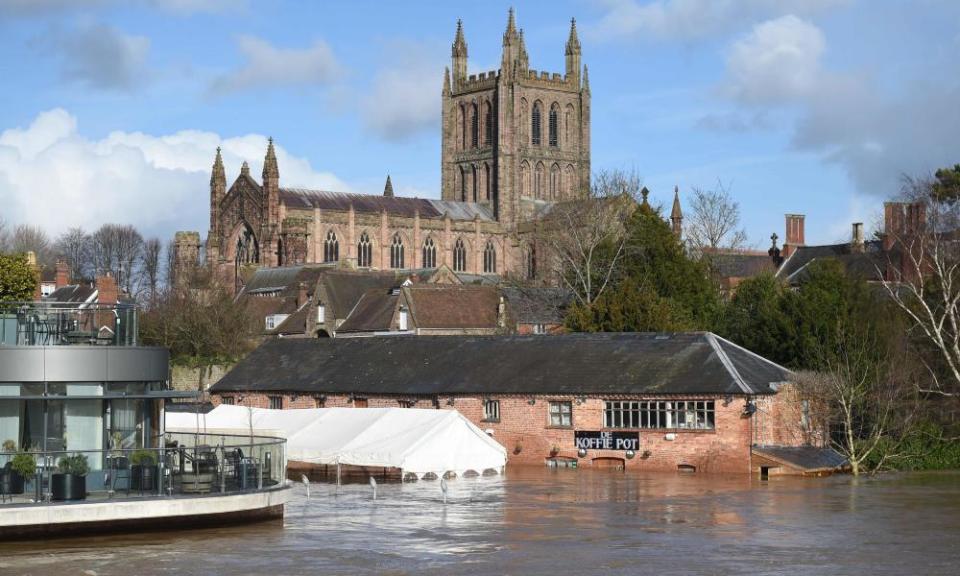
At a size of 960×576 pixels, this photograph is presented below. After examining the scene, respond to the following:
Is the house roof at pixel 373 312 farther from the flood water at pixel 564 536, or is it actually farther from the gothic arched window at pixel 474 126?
the gothic arched window at pixel 474 126

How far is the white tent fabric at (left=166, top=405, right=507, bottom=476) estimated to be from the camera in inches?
1815

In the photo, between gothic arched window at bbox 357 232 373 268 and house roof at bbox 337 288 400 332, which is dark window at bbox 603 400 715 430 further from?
gothic arched window at bbox 357 232 373 268

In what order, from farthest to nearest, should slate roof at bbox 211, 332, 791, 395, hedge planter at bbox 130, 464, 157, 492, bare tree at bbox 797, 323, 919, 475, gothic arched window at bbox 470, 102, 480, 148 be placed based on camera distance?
1. gothic arched window at bbox 470, 102, 480, 148
2. slate roof at bbox 211, 332, 791, 395
3. bare tree at bbox 797, 323, 919, 475
4. hedge planter at bbox 130, 464, 157, 492

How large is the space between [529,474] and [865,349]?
12717 millimetres

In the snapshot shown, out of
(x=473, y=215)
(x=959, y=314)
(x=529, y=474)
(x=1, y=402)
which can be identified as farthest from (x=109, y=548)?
(x=473, y=215)

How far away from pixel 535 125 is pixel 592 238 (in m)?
71.0

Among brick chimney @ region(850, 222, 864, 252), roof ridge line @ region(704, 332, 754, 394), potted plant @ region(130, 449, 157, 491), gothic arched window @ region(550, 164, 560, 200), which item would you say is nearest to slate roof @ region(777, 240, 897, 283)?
brick chimney @ region(850, 222, 864, 252)

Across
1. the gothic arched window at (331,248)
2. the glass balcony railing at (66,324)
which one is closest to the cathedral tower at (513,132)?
the gothic arched window at (331,248)

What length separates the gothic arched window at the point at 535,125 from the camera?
147125mm

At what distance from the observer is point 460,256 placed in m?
138

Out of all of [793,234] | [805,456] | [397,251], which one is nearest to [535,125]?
[397,251]

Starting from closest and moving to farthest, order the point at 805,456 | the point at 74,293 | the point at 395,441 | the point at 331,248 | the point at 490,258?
the point at 395,441, the point at 805,456, the point at 74,293, the point at 331,248, the point at 490,258

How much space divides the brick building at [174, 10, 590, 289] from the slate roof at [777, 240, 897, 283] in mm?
25991

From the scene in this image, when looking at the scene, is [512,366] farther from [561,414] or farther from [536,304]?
[536,304]
